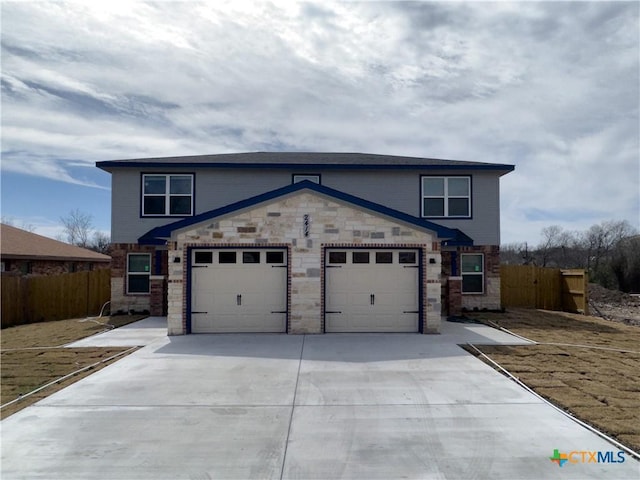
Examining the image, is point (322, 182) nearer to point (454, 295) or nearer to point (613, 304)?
point (454, 295)

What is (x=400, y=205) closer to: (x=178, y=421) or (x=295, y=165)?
(x=295, y=165)

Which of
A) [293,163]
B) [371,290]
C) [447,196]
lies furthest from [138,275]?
[447,196]

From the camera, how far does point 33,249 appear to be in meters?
22.1

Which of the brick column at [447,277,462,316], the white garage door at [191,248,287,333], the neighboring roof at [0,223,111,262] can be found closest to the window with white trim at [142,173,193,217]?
the white garage door at [191,248,287,333]

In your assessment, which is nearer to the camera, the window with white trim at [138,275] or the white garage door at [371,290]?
the white garage door at [371,290]

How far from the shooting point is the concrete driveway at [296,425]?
182 inches

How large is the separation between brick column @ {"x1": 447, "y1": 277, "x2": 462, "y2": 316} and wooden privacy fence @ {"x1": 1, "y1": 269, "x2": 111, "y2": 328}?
1360 cm

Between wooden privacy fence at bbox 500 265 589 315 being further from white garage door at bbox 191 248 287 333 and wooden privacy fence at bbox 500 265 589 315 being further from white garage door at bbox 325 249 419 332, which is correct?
white garage door at bbox 191 248 287 333

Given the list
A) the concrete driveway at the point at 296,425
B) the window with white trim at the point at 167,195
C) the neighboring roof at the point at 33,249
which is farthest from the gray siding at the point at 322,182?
the concrete driveway at the point at 296,425

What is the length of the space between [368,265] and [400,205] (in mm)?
5147

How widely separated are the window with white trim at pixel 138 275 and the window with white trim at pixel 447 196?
10642 millimetres

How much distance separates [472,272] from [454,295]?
157cm

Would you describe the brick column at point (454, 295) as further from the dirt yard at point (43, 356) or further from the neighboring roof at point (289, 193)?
the dirt yard at point (43, 356)

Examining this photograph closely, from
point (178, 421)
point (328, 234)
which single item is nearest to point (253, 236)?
point (328, 234)
